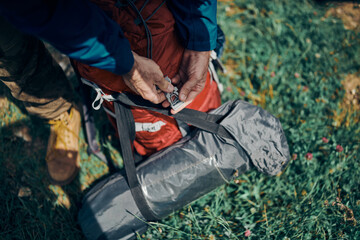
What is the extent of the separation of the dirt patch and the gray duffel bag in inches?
75.1

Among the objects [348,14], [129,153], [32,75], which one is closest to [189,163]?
[129,153]

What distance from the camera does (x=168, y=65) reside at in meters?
1.44

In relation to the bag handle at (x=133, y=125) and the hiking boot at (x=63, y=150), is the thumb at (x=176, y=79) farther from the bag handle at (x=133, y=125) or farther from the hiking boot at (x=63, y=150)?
the hiking boot at (x=63, y=150)

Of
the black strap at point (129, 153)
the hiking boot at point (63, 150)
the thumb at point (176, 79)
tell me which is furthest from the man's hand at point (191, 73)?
the hiking boot at point (63, 150)

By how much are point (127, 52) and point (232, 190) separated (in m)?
1.39

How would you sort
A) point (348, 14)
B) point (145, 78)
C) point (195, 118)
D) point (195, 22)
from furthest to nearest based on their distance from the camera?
point (348, 14), point (195, 118), point (195, 22), point (145, 78)

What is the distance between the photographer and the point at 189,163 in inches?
59.9

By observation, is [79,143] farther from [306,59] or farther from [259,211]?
[306,59]

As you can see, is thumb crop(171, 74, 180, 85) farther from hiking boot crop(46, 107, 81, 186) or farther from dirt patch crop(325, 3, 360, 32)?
dirt patch crop(325, 3, 360, 32)

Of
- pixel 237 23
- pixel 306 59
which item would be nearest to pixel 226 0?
pixel 237 23

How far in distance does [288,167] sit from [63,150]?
6.55 feet

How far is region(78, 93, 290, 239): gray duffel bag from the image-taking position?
4.92 feet

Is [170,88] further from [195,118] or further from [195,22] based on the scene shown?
[195,22]

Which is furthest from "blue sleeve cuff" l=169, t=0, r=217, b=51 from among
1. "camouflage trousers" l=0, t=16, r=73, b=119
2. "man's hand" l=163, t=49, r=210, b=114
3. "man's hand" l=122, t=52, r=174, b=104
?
"camouflage trousers" l=0, t=16, r=73, b=119
